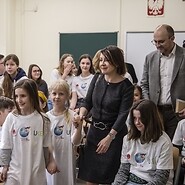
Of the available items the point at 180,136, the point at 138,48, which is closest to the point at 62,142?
the point at 180,136

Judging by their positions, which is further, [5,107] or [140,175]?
[5,107]

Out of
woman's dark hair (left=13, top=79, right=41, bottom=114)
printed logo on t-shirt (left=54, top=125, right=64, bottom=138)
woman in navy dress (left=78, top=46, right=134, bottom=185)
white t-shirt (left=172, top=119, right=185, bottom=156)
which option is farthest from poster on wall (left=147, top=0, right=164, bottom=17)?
woman's dark hair (left=13, top=79, right=41, bottom=114)

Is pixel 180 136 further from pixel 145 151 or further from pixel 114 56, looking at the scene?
pixel 114 56

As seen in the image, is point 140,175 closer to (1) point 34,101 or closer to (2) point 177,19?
(1) point 34,101

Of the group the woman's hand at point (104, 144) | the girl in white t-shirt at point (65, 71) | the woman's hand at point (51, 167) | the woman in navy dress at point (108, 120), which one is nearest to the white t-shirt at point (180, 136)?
the woman in navy dress at point (108, 120)

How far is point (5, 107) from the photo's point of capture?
9.50 ft

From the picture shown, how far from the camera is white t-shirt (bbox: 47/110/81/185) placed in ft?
8.82

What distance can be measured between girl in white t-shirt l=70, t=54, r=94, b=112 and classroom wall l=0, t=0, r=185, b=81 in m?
1.88

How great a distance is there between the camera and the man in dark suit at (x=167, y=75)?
8.87 ft

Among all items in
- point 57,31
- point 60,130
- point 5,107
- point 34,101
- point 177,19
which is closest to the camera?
point 34,101

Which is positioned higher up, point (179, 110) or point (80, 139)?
point (179, 110)

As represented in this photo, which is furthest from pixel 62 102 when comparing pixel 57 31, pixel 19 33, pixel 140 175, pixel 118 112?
pixel 19 33

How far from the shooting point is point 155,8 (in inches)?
237

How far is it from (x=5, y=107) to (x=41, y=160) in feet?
2.24
